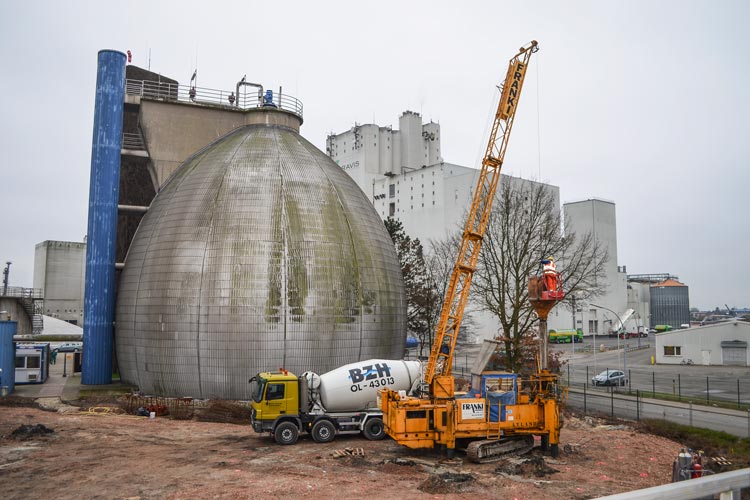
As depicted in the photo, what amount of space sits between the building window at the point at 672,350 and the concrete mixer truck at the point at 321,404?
5626 centimetres

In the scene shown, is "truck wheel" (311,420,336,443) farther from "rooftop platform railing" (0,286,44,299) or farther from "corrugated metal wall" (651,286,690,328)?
"corrugated metal wall" (651,286,690,328)

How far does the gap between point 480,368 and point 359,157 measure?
283 ft

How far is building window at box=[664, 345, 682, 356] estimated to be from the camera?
67944mm

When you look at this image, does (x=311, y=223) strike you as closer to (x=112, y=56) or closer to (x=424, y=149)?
(x=112, y=56)

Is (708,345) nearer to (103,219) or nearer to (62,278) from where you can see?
(103,219)

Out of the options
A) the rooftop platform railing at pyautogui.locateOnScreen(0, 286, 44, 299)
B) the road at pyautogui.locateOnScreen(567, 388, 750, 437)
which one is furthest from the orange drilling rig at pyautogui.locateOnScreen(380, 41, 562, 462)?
the rooftop platform railing at pyautogui.locateOnScreen(0, 286, 44, 299)

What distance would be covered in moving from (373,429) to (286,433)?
362 centimetres

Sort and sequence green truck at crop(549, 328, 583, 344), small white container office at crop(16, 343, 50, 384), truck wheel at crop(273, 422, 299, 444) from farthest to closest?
green truck at crop(549, 328, 583, 344) < small white container office at crop(16, 343, 50, 384) < truck wheel at crop(273, 422, 299, 444)

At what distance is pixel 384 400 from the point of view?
22344 mm

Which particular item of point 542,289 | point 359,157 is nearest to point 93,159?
point 542,289

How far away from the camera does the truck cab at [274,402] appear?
915 inches

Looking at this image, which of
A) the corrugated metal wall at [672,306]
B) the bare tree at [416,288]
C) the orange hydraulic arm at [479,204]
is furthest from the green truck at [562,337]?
the orange hydraulic arm at [479,204]

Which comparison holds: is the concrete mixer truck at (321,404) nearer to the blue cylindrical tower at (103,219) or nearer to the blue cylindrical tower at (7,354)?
the blue cylindrical tower at (103,219)

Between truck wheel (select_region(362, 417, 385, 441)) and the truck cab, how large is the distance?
2921mm
